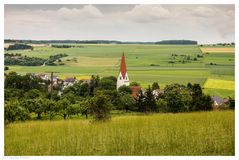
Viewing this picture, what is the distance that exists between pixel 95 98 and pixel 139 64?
986mm

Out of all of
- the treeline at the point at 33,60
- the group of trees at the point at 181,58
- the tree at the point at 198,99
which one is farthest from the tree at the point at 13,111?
the tree at the point at 198,99

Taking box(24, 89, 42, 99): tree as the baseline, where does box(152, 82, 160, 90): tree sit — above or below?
above

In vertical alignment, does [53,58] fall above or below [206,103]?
above

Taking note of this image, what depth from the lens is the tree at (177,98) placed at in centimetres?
749

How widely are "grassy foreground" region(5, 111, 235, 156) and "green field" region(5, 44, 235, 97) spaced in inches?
26.1

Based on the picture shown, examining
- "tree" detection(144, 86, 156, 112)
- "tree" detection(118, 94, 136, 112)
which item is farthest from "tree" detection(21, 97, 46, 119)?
"tree" detection(144, 86, 156, 112)

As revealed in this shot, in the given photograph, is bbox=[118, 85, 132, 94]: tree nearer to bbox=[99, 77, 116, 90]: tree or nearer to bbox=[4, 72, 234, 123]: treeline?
bbox=[4, 72, 234, 123]: treeline

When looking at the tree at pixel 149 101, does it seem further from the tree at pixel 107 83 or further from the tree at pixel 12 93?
the tree at pixel 12 93

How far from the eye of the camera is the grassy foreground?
21.3 feet

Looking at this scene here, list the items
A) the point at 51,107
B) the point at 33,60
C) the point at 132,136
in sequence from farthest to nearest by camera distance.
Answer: the point at 51,107
the point at 33,60
the point at 132,136

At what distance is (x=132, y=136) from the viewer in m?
6.78

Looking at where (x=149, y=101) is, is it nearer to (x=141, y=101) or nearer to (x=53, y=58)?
(x=141, y=101)

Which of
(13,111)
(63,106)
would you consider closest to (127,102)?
(63,106)
